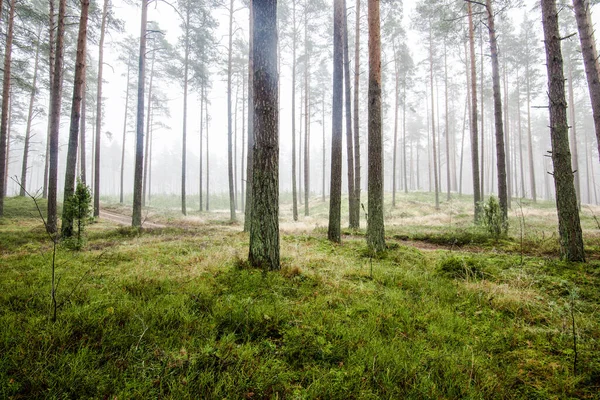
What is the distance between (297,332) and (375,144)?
5.47 metres

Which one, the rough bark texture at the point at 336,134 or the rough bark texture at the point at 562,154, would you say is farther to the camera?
the rough bark texture at the point at 336,134

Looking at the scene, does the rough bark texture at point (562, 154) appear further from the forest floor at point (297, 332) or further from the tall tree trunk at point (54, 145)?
the tall tree trunk at point (54, 145)

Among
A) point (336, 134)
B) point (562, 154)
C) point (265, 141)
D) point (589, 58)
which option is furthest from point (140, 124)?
point (589, 58)

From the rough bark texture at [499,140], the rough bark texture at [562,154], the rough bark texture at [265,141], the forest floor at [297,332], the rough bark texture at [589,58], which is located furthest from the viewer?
the rough bark texture at [499,140]

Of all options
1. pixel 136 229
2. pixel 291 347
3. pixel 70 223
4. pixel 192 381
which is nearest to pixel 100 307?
pixel 192 381

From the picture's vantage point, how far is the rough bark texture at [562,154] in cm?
545

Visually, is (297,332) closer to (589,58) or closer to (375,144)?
(375,144)

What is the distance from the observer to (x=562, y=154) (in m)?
5.47

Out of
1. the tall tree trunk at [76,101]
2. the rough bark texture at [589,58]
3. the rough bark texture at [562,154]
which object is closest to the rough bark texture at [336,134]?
the rough bark texture at [562,154]

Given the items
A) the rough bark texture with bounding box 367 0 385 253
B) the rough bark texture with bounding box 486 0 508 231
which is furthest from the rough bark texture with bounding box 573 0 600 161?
the rough bark texture with bounding box 367 0 385 253

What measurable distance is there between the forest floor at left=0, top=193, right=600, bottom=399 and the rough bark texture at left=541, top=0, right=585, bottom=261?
59 cm

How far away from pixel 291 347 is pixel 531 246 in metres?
8.54

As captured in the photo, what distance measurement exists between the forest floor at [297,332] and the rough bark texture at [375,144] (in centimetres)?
191

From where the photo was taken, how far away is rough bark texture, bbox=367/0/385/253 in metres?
6.76
